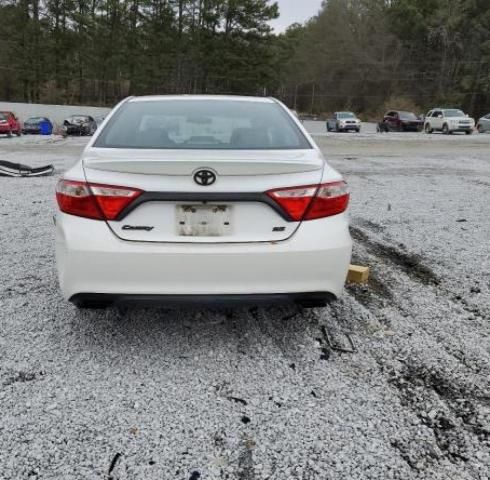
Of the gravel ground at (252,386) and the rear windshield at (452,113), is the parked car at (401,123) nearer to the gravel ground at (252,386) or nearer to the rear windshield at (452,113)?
the rear windshield at (452,113)

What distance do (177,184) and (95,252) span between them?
549mm

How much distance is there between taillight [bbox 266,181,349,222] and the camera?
2742 mm

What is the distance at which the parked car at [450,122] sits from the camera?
1395 inches

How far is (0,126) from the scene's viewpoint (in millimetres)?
32562

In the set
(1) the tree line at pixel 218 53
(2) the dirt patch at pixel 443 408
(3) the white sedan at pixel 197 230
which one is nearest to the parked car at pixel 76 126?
(1) the tree line at pixel 218 53

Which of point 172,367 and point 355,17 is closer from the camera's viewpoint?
point 172,367

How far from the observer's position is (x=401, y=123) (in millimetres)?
40719

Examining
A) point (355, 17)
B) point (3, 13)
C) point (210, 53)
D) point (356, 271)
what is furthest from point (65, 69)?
point (356, 271)

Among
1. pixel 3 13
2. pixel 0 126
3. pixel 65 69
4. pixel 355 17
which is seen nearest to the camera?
pixel 0 126

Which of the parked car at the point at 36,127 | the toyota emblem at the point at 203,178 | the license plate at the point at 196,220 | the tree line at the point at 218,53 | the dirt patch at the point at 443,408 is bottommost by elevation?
the parked car at the point at 36,127

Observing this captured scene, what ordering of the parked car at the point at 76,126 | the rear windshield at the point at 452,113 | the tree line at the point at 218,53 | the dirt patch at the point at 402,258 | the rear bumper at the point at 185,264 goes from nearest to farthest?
the rear bumper at the point at 185,264, the dirt patch at the point at 402,258, the parked car at the point at 76,126, the rear windshield at the point at 452,113, the tree line at the point at 218,53

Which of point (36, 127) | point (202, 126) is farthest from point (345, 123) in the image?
point (202, 126)

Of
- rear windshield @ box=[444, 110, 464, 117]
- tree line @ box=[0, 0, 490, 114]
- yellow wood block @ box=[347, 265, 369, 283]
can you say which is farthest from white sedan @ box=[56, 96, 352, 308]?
tree line @ box=[0, 0, 490, 114]

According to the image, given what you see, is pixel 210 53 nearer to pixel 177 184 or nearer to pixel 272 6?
pixel 272 6
